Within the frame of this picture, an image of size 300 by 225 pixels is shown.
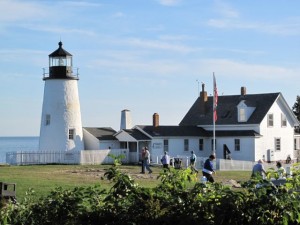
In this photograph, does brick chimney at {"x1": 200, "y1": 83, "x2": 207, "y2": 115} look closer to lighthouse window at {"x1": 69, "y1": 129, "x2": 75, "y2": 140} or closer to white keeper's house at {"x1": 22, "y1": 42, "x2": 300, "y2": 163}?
white keeper's house at {"x1": 22, "y1": 42, "x2": 300, "y2": 163}

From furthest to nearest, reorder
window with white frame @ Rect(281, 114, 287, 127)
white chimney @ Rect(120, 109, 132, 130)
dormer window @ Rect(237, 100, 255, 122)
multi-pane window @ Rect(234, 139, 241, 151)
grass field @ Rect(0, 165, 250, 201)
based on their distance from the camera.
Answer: window with white frame @ Rect(281, 114, 287, 127) < white chimney @ Rect(120, 109, 132, 130) < dormer window @ Rect(237, 100, 255, 122) < multi-pane window @ Rect(234, 139, 241, 151) < grass field @ Rect(0, 165, 250, 201)

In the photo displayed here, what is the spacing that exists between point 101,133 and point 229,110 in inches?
486

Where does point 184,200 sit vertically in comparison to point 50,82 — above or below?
below

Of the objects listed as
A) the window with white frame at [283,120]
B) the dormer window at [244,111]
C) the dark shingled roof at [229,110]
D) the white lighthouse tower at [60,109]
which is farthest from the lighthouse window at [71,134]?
the window with white frame at [283,120]

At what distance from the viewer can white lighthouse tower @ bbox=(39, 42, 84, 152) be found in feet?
173

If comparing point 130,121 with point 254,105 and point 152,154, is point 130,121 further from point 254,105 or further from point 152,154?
point 254,105

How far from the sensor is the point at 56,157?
51.3m

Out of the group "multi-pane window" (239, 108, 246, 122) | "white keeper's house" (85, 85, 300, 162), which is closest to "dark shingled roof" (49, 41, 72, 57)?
"white keeper's house" (85, 85, 300, 162)

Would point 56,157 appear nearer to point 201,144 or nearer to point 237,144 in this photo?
point 201,144

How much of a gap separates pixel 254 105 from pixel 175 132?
25.4ft

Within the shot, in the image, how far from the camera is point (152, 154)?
5484 cm

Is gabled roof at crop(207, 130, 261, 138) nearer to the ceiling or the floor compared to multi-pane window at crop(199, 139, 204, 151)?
nearer to the ceiling

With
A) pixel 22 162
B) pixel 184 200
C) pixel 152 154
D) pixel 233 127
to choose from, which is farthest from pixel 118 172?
pixel 233 127

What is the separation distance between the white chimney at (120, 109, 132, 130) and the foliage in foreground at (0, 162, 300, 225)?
47.0m
